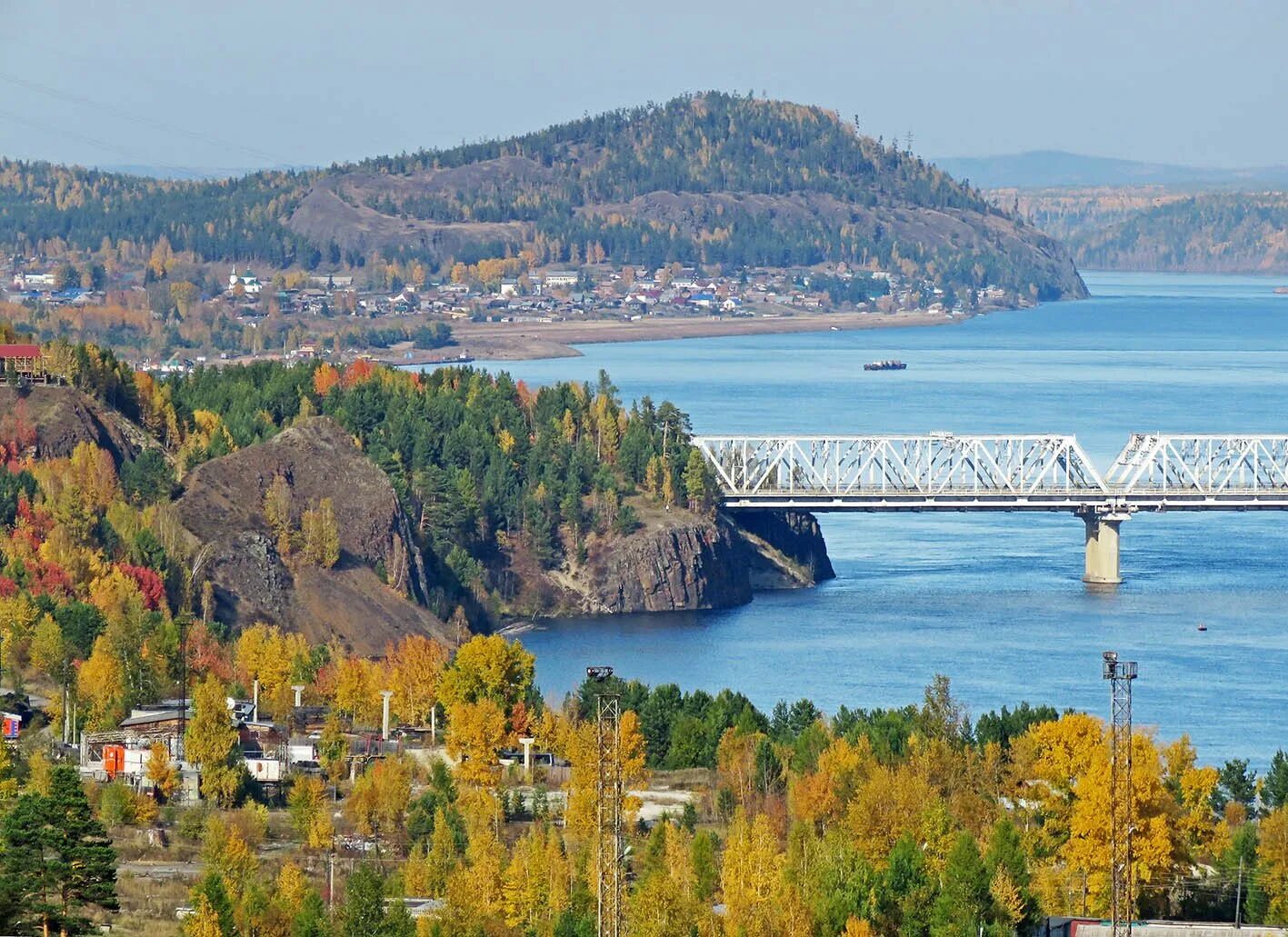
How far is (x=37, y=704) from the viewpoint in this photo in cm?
5144

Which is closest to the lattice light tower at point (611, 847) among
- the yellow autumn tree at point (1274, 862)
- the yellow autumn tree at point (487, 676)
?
the yellow autumn tree at point (1274, 862)

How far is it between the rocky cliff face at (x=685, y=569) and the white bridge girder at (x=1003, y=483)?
1.65m

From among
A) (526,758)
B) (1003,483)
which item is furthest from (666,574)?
(526,758)

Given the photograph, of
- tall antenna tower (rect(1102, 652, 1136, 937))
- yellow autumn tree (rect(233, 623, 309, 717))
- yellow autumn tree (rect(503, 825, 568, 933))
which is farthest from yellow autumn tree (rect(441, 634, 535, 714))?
tall antenna tower (rect(1102, 652, 1136, 937))

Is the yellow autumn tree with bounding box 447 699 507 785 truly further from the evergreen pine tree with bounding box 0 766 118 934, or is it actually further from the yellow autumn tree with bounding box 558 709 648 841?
the evergreen pine tree with bounding box 0 766 118 934

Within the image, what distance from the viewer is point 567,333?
592 feet

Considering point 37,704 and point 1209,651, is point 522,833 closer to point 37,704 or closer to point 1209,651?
point 37,704

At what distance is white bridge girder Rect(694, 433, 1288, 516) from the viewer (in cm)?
7856

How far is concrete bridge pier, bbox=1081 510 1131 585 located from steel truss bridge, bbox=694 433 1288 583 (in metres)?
0.02

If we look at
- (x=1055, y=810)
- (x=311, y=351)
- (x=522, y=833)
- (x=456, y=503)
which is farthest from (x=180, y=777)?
(x=311, y=351)

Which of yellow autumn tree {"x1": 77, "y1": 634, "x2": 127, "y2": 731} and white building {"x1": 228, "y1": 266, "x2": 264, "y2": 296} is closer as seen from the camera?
yellow autumn tree {"x1": 77, "y1": 634, "x2": 127, "y2": 731}

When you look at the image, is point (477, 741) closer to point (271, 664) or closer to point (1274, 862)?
point (271, 664)

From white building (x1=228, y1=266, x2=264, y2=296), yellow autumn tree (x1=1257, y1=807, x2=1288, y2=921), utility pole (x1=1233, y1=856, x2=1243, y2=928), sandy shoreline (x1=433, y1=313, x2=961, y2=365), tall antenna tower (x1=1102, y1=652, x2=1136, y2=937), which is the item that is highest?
white building (x1=228, y1=266, x2=264, y2=296)

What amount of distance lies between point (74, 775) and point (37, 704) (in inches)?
544
